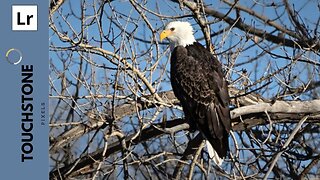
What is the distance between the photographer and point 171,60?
5855 millimetres

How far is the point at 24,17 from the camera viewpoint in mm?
4539

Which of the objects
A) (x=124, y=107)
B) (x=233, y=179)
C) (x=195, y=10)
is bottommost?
(x=233, y=179)

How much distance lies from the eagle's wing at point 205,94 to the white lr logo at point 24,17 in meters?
1.64

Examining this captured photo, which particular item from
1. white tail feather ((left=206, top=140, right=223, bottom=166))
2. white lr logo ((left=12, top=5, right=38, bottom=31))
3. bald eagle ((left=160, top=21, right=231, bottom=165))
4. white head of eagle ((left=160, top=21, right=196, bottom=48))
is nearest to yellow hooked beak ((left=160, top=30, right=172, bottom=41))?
white head of eagle ((left=160, top=21, right=196, bottom=48))

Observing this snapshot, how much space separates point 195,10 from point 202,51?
0.72m

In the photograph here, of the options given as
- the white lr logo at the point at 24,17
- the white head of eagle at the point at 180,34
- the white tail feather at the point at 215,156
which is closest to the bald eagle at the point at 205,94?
the white tail feather at the point at 215,156

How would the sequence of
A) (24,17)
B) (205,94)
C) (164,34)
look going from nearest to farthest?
(24,17), (205,94), (164,34)

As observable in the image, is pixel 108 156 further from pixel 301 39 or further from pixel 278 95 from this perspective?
pixel 301 39

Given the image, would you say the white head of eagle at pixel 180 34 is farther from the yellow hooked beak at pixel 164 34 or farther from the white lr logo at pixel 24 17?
the white lr logo at pixel 24 17

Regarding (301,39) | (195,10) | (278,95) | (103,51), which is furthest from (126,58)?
(301,39)

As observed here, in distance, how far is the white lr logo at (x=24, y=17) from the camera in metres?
4.50

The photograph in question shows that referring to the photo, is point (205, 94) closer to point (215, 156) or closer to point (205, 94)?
point (205, 94)

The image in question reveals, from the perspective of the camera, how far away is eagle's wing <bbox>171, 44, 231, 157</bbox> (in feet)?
18.0

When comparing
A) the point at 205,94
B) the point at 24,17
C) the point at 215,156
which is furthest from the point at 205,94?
the point at 24,17
